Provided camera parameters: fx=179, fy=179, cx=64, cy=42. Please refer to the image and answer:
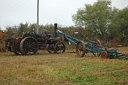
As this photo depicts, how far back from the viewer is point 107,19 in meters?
28.4

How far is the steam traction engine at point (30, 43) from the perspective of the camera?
1291 cm

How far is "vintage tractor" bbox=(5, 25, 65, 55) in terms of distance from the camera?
12914mm

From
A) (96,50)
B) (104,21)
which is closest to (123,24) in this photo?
(104,21)

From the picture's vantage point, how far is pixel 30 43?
1346 centimetres

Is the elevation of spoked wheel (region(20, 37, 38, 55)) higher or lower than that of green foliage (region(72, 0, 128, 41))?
lower

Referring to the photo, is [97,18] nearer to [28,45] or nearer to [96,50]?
[28,45]

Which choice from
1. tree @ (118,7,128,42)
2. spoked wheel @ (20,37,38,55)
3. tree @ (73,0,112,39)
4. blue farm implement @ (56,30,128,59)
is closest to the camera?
blue farm implement @ (56,30,128,59)

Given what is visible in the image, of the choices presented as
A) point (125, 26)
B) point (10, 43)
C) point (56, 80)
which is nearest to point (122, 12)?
point (125, 26)

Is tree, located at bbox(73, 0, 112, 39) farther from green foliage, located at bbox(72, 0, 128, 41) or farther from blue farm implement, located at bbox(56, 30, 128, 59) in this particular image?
blue farm implement, located at bbox(56, 30, 128, 59)

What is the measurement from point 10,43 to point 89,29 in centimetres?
→ 1699

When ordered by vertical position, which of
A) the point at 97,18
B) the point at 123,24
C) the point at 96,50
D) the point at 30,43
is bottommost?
the point at 96,50

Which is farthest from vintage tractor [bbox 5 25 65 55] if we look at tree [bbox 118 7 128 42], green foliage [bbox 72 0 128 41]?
tree [bbox 118 7 128 42]

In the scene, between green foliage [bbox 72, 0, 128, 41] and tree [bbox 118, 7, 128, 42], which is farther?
tree [bbox 118, 7, 128, 42]

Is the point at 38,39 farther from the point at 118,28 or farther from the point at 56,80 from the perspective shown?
the point at 118,28
